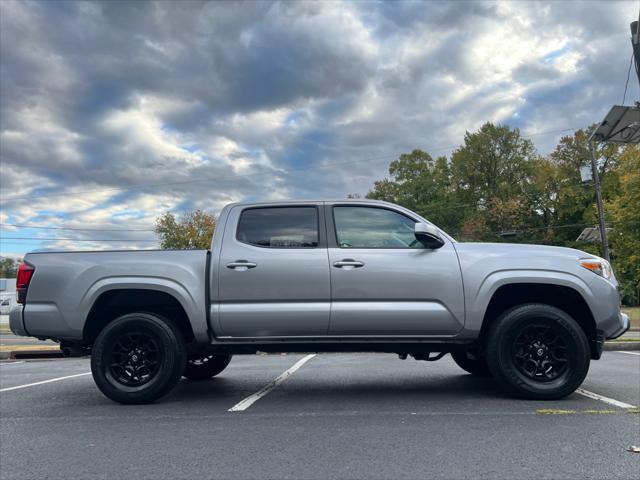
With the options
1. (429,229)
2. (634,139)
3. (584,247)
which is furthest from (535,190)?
(429,229)

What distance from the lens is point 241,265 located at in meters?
4.93

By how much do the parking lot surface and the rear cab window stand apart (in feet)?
5.04

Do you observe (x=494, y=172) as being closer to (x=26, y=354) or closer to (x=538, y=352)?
(x=26, y=354)

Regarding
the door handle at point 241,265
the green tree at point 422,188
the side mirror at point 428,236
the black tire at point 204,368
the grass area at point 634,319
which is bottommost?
the grass area at point 634,319

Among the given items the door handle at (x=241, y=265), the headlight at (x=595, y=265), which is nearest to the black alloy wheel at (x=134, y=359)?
the door handle at (x=241, y=265)

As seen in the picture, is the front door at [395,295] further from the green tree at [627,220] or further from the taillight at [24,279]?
the green tree at [627,220]

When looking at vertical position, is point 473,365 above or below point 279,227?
below

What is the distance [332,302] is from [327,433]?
133 cm

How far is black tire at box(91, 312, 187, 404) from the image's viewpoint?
486 cm

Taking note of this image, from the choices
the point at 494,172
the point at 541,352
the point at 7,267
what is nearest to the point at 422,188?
the point at 494,172

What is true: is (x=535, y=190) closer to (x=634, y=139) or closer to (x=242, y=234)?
(x=634, y=139)

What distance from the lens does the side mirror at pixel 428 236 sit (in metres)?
4.88

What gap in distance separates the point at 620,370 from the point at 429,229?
4392 mm

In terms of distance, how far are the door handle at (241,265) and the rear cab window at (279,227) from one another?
0.26 meters
